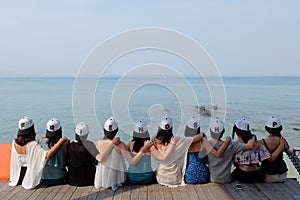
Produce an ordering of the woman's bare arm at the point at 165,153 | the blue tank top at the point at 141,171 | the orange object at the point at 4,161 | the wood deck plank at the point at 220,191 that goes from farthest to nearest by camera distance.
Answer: the orange object at the point at 4,161, the blue tank top at the point at 141,171, the woman's bare arm at the point at 165,153, the wood deck plank at the point at 220,191

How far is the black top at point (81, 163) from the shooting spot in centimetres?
386

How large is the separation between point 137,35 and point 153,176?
2190mm

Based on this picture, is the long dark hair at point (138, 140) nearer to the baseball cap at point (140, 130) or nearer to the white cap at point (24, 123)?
the baseball cap at point (140, 130)

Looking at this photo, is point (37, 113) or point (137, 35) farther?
point (37, 113)

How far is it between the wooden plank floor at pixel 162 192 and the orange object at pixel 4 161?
0.29m

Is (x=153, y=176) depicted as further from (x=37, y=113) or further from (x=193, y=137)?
(x=37, y=113)

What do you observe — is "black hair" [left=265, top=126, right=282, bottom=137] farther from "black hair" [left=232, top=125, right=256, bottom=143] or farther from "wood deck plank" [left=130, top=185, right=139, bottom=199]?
"wood deck plank" [left=130, top=185, right=139, bottom=199]

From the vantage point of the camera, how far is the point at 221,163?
4012mm

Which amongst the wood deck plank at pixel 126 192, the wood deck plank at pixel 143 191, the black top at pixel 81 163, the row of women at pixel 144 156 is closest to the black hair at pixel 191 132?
the row of women at pixel 144 156

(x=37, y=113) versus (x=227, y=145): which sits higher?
(x=227, y=145)

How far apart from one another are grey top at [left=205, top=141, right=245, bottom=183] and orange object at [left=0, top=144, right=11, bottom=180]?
2.93 metres

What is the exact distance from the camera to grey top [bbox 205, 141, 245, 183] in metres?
3.97

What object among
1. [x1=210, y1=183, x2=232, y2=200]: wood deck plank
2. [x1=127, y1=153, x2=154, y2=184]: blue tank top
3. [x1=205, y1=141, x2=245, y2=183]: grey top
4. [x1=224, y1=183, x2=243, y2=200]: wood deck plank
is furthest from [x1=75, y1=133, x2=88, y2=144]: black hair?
[x1=224, y1=183, x2=243, y2=200]: wood deck plank

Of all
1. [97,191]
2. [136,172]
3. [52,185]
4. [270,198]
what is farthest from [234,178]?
[52,185]
